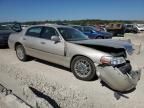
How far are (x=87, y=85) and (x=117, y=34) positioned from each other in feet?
77.0

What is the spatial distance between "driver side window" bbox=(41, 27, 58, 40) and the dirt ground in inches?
41.9

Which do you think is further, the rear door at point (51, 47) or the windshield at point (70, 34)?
the windshield at point (70, 34)

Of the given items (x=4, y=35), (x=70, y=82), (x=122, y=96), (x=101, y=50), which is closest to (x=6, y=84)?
(x=70, y=82)

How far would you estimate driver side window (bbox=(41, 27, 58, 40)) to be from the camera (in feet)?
21.6

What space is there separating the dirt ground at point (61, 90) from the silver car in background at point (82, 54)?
0.27m

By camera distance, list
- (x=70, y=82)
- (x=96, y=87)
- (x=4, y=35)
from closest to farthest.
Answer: (x=96, y=87) < (x=70, y=82) < (x=4, y=35)

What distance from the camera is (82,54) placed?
17.9 ft

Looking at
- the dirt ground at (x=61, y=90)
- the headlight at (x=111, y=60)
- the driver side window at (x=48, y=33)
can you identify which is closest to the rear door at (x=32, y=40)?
the driver side window at (x=48, y=33)

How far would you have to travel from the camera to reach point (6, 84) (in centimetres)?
537

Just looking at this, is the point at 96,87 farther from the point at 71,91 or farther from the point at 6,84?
the point at 6,84

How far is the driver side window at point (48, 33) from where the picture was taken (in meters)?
6.57

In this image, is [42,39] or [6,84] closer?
[6,84]

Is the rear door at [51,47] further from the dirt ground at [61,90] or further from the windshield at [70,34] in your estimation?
the dirt ground at [61,90]

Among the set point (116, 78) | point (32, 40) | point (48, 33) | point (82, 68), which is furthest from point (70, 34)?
point (116, 78)
